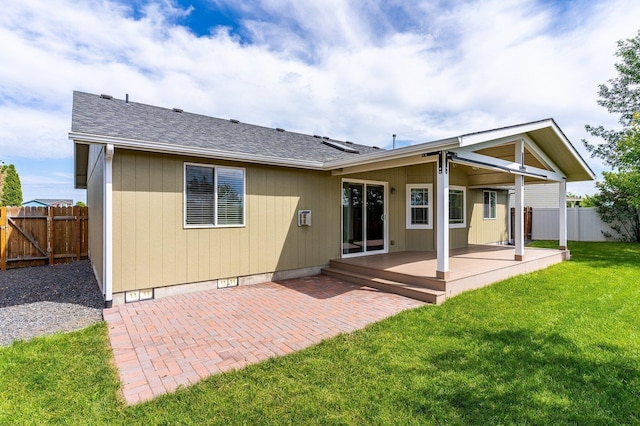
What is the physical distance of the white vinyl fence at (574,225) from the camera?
A: 52.2 ft

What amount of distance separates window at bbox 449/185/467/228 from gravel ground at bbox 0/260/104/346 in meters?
10.3

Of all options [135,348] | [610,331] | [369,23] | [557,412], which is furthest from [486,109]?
[135,348]

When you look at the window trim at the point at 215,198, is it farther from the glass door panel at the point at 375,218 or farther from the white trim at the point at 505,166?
the white trim at the point at 505,166

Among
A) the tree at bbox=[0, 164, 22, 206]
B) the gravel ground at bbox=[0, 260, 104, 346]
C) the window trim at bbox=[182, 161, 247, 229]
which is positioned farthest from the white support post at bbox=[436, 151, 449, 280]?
the tree at bbox=[0, 164, 22, 206]

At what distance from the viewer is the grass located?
95.9 inches

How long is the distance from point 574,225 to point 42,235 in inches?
913

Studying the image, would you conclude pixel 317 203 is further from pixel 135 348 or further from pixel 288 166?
pixel 135 348

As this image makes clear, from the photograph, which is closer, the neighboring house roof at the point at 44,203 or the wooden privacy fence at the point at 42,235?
the wooden privacy fence at the point at 42,235

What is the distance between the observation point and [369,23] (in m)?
8.92

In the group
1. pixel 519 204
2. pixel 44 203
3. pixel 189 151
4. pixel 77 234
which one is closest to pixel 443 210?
pixel 519 204

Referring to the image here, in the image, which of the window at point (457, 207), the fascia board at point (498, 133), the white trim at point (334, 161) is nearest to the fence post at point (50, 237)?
the white trim at point (334, 161)

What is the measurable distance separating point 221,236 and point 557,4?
9.84 m

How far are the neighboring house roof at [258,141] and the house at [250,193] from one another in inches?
1.4

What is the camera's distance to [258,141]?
8.02m
